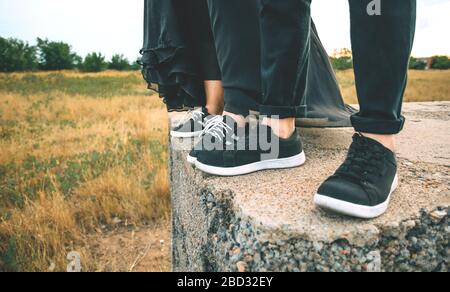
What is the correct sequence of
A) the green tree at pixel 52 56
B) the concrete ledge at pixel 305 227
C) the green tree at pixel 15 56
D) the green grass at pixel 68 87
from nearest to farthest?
the concrete ledge at pixel 305 227
the green grass at pixel 68 87
the green tree at pixel 15 56
the green tree at pixel 52 56

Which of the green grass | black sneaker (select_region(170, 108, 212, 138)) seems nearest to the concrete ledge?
black sneaker (select_region(170, 108, 212, 138))

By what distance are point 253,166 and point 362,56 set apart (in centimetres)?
44

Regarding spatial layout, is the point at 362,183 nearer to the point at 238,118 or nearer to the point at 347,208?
the point at 347,208

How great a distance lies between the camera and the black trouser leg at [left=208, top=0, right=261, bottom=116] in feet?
3.69

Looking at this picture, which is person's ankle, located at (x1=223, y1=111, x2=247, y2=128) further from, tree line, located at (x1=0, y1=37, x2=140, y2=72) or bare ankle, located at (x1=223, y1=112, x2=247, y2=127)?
tree line, located at (x1=0, y1=37, x2=140, y2=72)

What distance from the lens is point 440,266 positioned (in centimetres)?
75

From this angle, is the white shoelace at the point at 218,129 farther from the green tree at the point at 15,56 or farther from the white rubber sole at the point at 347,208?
the green tree at the point at 15,56

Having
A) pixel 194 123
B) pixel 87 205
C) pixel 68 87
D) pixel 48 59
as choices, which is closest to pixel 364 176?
pixel 194 123

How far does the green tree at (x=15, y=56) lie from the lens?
2964 centimetres

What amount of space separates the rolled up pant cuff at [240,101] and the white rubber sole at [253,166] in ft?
0.80

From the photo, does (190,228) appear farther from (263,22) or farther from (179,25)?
(179,25)

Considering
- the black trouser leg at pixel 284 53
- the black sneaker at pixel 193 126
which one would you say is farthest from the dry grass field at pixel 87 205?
the black trouser leg at pixel 284 53

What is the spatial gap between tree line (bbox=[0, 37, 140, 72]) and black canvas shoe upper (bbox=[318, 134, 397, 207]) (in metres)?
35.7
